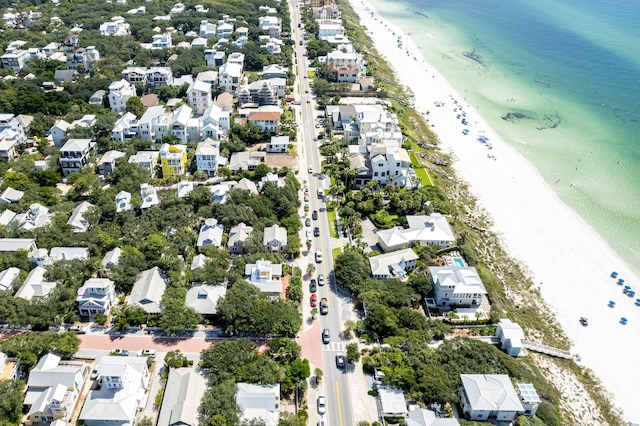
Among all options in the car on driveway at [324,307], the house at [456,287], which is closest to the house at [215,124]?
the car on driveway at [324,307]

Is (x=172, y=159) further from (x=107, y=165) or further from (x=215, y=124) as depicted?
(x=215, y=124)

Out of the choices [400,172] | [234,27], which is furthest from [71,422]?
[234,27]

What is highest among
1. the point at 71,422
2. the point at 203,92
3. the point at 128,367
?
the point at 203,92

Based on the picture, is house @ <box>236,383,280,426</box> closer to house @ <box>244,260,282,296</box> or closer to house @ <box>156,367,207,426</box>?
house @ <box>156,367,207,426</box>

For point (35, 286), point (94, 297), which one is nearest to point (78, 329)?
point (94, 297)

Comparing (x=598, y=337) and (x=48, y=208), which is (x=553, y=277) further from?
(x=48, y=208)

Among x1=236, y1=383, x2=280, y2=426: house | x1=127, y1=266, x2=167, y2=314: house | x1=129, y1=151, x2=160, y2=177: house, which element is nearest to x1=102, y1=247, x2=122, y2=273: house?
x1=127, y1=266, x2=167, y2=314: house

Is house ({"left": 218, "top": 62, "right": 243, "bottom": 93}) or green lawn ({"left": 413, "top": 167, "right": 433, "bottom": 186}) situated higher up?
house ({"left": 218, "top": 62, "right": 243, "bottom": 93})
